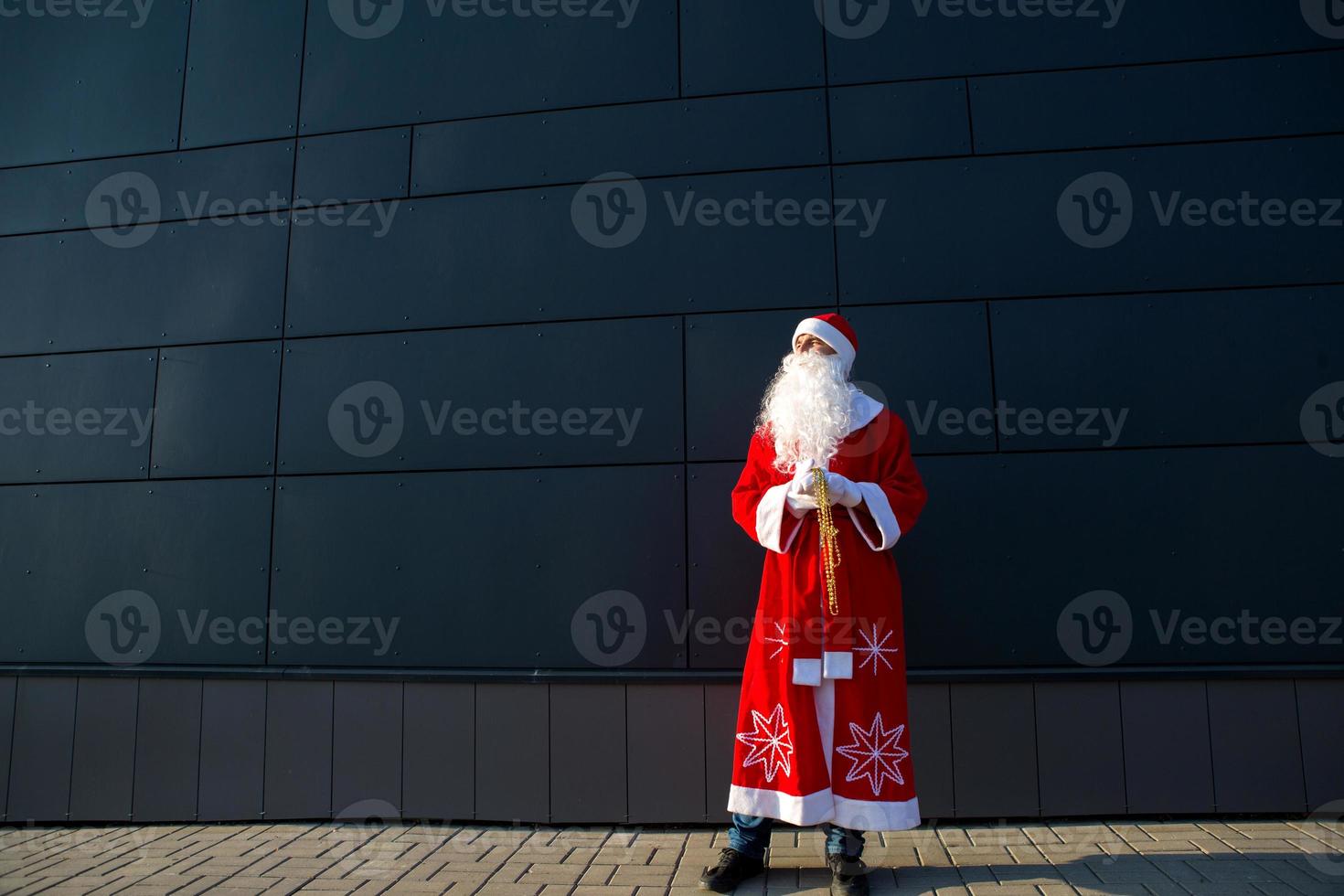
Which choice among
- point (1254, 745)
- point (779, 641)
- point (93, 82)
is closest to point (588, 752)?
point (779, 641)

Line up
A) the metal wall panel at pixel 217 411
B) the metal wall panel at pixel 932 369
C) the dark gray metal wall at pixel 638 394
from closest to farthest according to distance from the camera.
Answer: the dark gray metal wall at pixel 638 394 → the metal wall panel at pixel 932 369 → the metal wall panel at pixel 217 411

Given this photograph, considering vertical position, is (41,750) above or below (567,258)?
below

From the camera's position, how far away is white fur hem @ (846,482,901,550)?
263cm

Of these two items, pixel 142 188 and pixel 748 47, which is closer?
pixel 748 47

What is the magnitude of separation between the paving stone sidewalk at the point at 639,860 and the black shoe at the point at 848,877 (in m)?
0.09

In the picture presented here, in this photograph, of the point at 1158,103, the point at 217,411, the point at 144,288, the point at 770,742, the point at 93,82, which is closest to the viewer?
the point at 770,742

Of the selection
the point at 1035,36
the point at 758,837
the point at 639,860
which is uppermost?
the point at 1035,36

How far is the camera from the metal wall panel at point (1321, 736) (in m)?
3.01

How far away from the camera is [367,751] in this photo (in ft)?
10.9

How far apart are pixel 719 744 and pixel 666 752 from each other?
0.65 ft

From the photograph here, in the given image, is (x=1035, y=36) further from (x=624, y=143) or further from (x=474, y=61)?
(x=474, y=61)

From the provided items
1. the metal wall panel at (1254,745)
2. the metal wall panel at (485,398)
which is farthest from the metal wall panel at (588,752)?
the metal wall panel at (1254,745)

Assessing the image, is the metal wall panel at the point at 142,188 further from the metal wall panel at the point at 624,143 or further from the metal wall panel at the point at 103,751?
the metal wall panel at the point at 103,751

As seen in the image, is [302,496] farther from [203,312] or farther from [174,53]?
[174,53]
